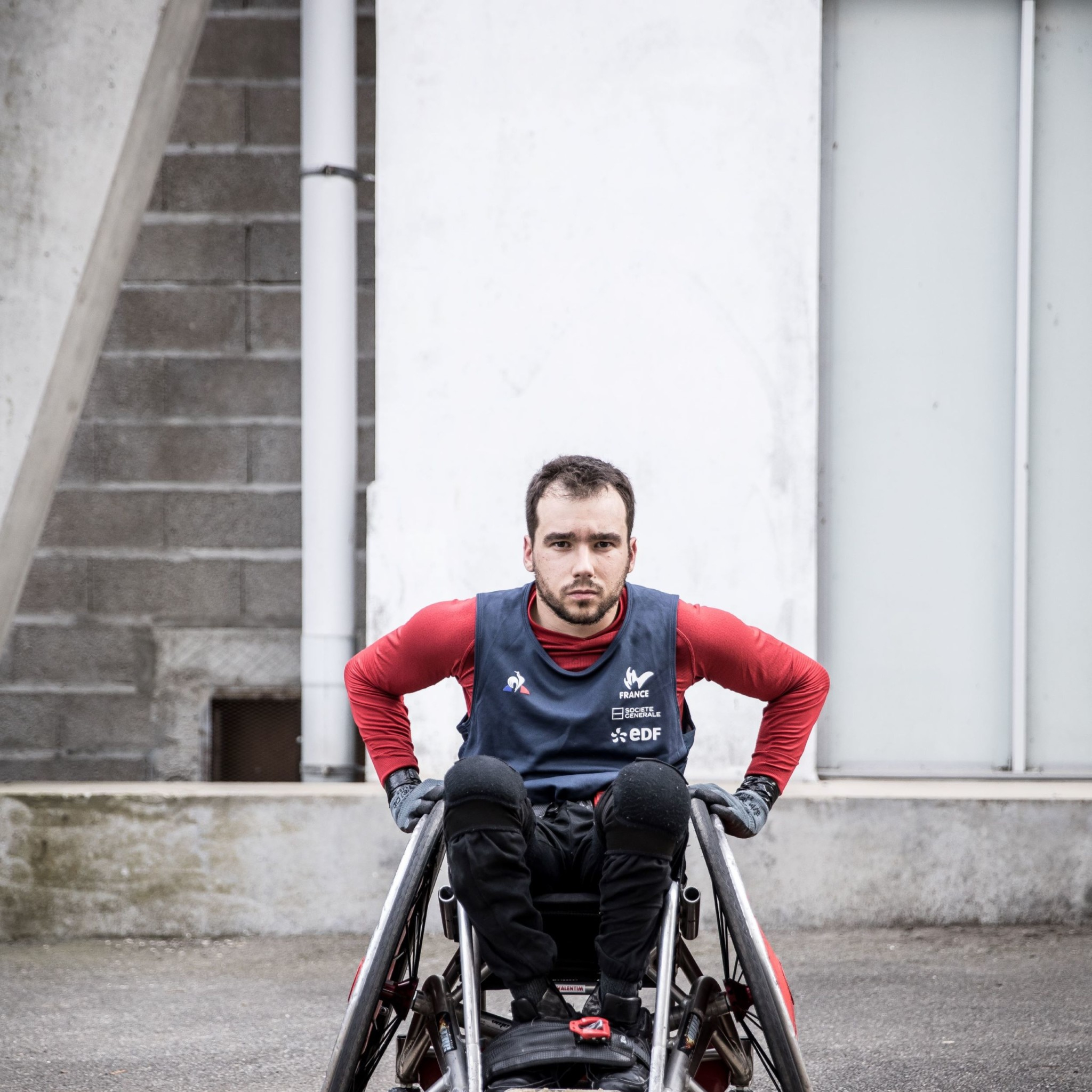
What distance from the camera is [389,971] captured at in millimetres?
2354

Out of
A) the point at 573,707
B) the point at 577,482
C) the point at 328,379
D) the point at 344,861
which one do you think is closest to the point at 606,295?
the point at 328,379

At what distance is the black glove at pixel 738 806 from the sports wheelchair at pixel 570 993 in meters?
Answer: 0.03

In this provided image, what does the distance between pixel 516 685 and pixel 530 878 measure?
0.45 metres

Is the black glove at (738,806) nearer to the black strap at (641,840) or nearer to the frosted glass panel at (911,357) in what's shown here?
the black strap at (641,840)

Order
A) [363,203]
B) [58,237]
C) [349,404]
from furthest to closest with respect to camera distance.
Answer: [363,203] → [349,404] → [58,237]

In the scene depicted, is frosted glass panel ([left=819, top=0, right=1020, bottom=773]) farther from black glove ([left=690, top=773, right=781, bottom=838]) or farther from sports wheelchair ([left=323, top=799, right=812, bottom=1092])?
sports wheelchair ([left=323, top=799, right=812, bottom=1092])

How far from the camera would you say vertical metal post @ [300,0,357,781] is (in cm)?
530

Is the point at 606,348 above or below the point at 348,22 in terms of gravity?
below

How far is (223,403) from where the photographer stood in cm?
594

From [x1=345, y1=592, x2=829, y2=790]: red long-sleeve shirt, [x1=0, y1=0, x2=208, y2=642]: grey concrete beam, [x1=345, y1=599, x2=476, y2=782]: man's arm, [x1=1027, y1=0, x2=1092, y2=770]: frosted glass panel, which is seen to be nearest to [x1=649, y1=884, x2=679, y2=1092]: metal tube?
[x1=345, y1=592, x2=829, y2=790]: red long-sleeve shirt

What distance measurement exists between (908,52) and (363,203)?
93.7 inches

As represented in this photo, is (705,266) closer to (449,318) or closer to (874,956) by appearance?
(449,318)

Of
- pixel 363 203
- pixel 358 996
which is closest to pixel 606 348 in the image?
pixel 363 203

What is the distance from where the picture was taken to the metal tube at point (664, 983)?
7.38 feet
